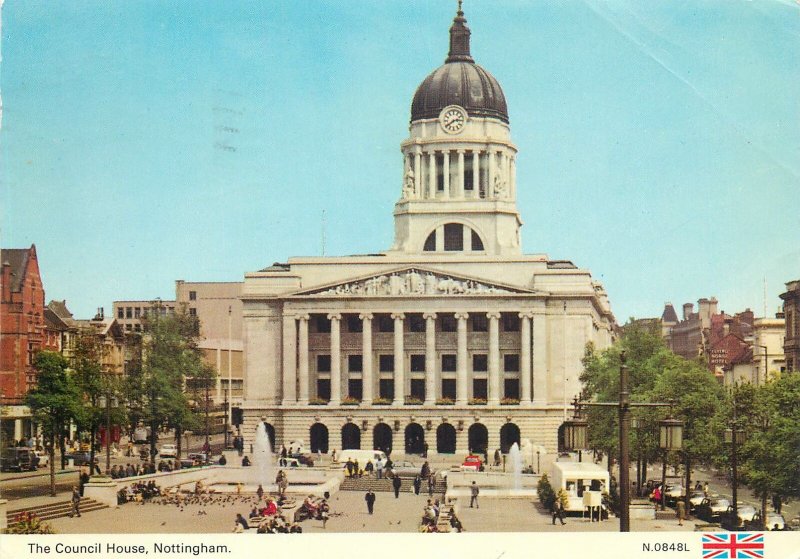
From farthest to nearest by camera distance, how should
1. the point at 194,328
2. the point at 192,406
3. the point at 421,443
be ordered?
the point at 194,328 → the point at 421,443 → the point at 192,406

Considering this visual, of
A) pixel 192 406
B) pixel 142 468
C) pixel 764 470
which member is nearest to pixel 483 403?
pixel 192 406

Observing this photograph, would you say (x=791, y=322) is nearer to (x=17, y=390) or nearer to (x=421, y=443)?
(x=421, y=443)

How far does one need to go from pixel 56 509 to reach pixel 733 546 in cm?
3817

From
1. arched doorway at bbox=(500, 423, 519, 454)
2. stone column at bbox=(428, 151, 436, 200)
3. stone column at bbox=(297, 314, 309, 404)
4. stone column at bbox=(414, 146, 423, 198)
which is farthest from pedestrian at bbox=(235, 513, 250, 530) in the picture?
stone column at bbox=(414, 146, 423, 198)

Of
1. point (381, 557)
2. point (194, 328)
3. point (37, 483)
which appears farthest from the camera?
point (194, 328)

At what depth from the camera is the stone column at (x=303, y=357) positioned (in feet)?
454

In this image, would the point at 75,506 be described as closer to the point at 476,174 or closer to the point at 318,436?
the point at 318,436

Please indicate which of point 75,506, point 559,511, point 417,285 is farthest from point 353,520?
point 417,285

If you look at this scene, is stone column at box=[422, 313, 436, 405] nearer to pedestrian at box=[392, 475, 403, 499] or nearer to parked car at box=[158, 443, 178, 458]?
parked car at box=[158, 443, 178, 458]

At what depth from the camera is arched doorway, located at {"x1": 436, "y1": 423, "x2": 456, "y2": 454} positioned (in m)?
136

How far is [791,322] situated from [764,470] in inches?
2080

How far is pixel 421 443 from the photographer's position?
137 metres

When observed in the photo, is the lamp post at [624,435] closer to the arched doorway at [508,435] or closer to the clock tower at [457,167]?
the arched doorway at [508,435]

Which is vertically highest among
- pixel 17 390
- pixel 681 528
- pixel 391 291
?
pixel 391 291
